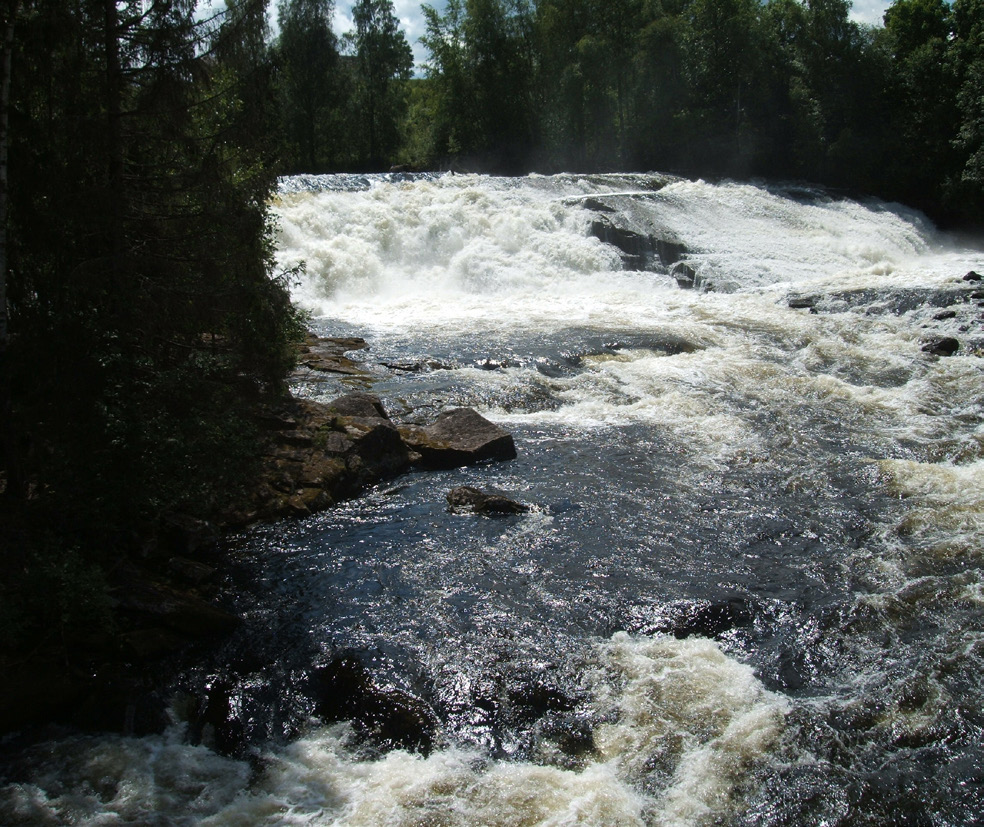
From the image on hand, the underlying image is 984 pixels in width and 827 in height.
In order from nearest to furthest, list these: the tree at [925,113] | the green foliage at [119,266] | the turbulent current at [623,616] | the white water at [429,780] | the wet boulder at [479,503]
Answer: the white water at [429,780] < the turbulent current at [623,616] < the green foliage at [119,266] < the wet boulder at [479,503] < the tree at [925,113]

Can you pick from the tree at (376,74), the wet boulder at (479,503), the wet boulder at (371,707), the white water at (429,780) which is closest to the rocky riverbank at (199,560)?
the white water at (429,780)

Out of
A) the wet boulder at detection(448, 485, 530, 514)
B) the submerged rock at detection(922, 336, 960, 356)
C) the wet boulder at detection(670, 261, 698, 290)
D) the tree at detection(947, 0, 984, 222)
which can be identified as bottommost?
the wet boulder at detection(448, 485, 530, 514)

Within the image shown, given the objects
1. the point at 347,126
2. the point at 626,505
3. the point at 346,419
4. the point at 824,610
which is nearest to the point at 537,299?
Result: the point at 346,419

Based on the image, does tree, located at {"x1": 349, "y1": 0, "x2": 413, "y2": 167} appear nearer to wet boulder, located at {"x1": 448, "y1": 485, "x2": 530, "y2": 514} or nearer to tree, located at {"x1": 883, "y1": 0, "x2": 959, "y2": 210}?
tree, located at {"x1": 883, "y1": 0, "x2": 959, "y2": 210}

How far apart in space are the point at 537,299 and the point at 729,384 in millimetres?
8087

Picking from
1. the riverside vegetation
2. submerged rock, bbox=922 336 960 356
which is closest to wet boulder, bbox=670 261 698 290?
submerged rock, bbox=922 336 960 356

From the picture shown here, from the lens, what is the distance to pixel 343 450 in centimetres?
1031

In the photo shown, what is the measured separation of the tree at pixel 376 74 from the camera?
4962 centimetres

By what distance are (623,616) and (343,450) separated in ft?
15.5

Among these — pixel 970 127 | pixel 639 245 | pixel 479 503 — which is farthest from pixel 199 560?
pixel 970 127

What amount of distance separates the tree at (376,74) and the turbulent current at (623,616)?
37390 millimetres

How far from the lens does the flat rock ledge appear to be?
938 cm

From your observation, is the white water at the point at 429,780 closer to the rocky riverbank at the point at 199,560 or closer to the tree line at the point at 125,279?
the rocky riverbank at the point at 199,560

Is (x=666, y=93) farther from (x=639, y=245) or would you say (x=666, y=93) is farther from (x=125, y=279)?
(x=125, y=279)
